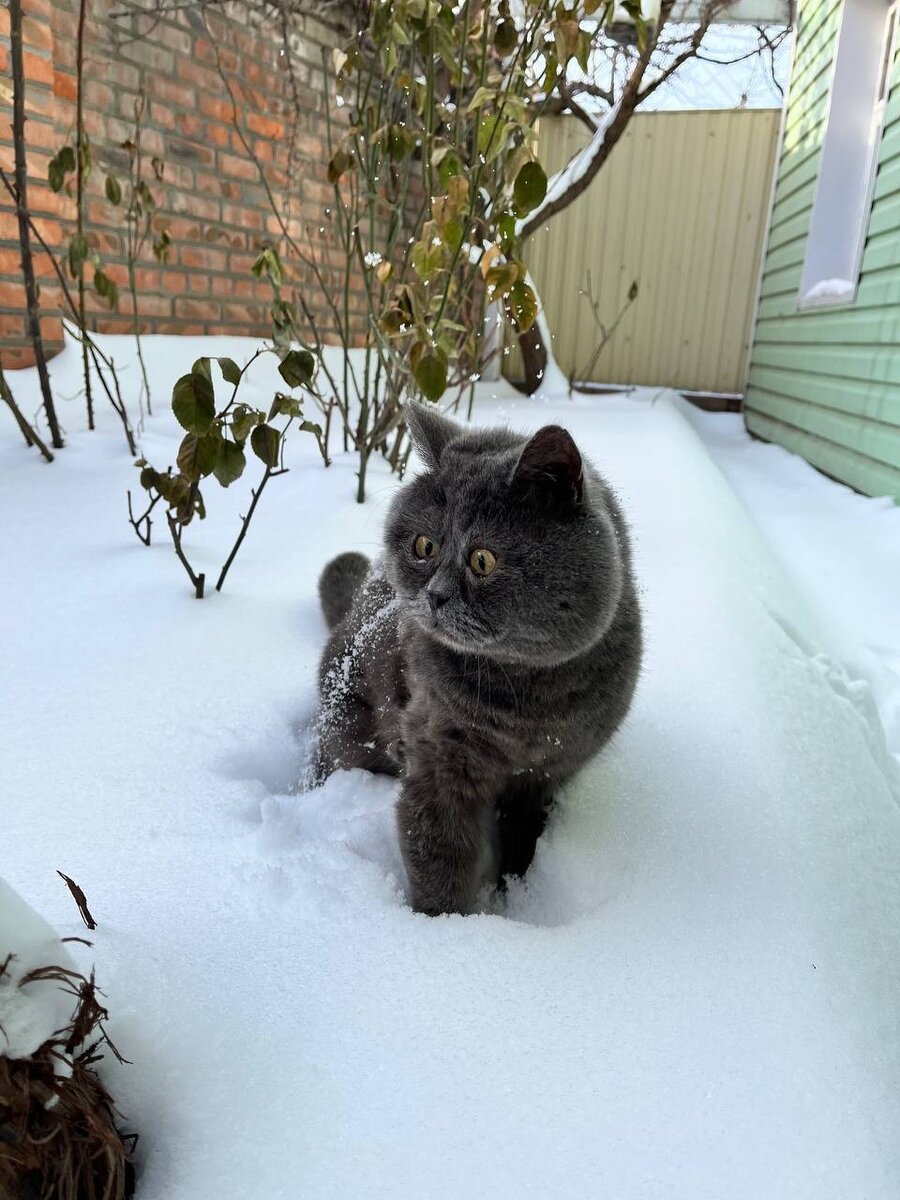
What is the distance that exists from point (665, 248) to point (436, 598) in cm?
659

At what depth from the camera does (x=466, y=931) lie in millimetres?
898

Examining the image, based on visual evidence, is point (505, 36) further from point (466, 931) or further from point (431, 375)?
point (466, 931)

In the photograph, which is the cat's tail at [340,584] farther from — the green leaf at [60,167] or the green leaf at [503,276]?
the green leaf at [60,167]

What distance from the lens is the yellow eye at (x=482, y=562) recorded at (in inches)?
37.7

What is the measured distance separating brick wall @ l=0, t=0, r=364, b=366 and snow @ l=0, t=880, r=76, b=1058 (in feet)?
9.09

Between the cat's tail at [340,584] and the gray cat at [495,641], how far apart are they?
1.56 ft

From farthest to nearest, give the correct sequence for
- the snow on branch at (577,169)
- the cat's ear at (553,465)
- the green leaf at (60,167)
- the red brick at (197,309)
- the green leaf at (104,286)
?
the snow on branch at (577,169) → the red brick at (197,309) → the green leaf at (104,286) → the green leaf at (60,167) → the cat's ear at (553,465)

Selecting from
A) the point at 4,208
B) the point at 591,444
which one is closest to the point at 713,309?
the point at 591,444

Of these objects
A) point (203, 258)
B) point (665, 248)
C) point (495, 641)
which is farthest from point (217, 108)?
point (665, 248)

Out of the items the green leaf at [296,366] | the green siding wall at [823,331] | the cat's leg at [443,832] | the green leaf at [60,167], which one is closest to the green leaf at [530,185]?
the green leaf at [296,366]

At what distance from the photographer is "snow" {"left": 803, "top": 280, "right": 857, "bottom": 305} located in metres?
3.96

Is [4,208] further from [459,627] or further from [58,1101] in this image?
[58,1101]

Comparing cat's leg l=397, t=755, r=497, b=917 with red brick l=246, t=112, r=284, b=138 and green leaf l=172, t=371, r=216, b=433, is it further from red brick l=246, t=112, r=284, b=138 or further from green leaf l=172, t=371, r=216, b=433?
red brick l=246, t=112, r=284, b=138

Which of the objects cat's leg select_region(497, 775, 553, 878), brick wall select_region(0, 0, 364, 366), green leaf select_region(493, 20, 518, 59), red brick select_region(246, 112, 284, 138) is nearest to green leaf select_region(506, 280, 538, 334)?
green leaf select_region(493, 20, 518, 59)
